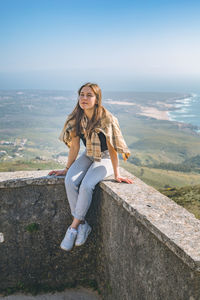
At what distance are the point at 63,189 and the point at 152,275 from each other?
6.51 ft

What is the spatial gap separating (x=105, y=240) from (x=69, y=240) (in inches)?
21.1

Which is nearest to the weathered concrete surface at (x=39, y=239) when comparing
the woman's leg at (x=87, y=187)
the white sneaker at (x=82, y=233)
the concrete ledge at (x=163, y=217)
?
the white sneaker at (x=82, y=233)

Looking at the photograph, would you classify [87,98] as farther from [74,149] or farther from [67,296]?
[67,296]

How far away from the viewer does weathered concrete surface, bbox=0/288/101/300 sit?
4469 mm

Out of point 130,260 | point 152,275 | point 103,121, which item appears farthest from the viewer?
point 103,121

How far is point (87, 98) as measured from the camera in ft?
13.4

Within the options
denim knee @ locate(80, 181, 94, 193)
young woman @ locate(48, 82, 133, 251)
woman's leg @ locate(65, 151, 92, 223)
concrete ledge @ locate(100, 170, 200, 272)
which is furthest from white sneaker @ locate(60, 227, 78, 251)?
concrete ledge @ locate(100, 170, 200, 272)

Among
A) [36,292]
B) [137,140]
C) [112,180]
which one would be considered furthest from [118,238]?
[137,140]

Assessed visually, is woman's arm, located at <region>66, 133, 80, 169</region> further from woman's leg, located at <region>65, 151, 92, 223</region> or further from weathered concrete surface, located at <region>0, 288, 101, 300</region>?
weathered concrete surface, located at <region>0, 288, 101, 300</region>

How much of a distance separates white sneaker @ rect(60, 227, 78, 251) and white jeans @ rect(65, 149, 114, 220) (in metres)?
0.21

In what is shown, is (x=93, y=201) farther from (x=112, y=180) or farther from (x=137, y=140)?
(x=137, y=140)

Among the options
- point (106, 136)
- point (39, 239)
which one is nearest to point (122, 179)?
point (106, 136)

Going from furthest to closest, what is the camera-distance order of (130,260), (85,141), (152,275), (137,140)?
(137,140) → (85,141) → (130,260) → (152,275)

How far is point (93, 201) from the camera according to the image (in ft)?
14.4
